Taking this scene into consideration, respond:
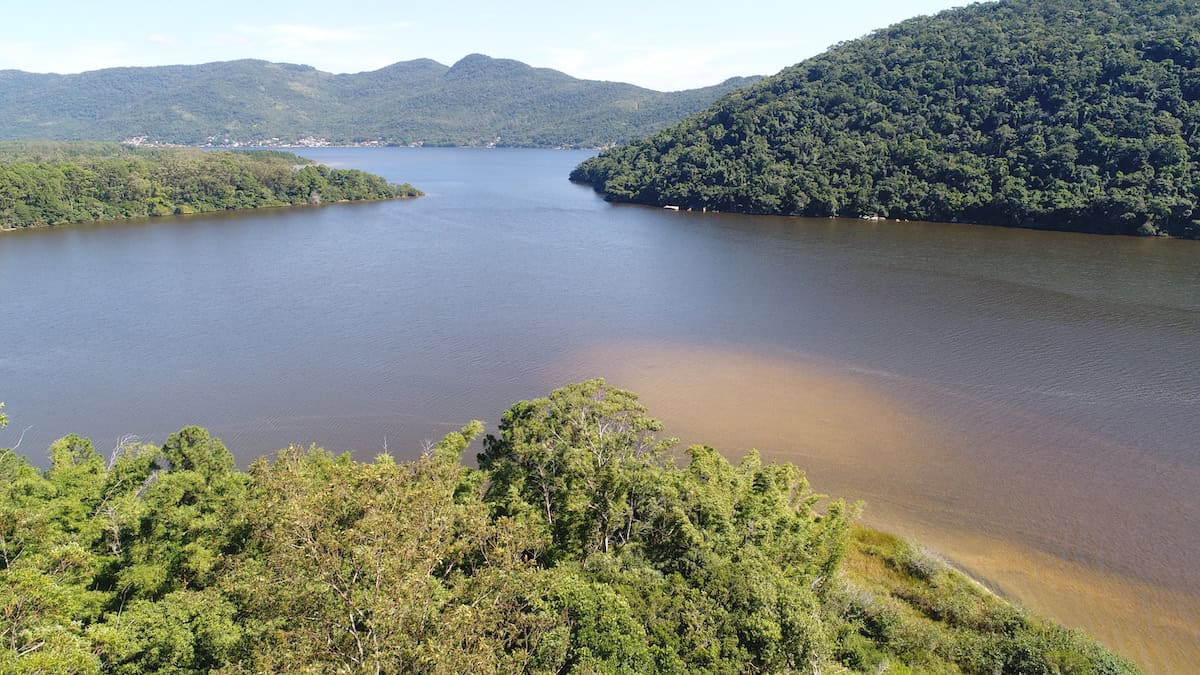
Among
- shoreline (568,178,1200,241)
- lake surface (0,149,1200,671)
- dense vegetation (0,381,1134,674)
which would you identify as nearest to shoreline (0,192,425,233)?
lake surface (0,149,1200,671)

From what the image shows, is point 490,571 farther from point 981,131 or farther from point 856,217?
point 981,131

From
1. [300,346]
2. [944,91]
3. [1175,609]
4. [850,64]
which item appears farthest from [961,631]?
[850,64]

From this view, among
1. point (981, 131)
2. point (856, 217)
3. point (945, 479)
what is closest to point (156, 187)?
point (856, 217)

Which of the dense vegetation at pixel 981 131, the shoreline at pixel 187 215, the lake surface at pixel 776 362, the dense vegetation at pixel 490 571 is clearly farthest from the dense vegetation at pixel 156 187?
the dense vegetation at pixel 490 571

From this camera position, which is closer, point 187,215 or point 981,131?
point 981,131

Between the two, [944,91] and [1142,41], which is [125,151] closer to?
[944,91]
